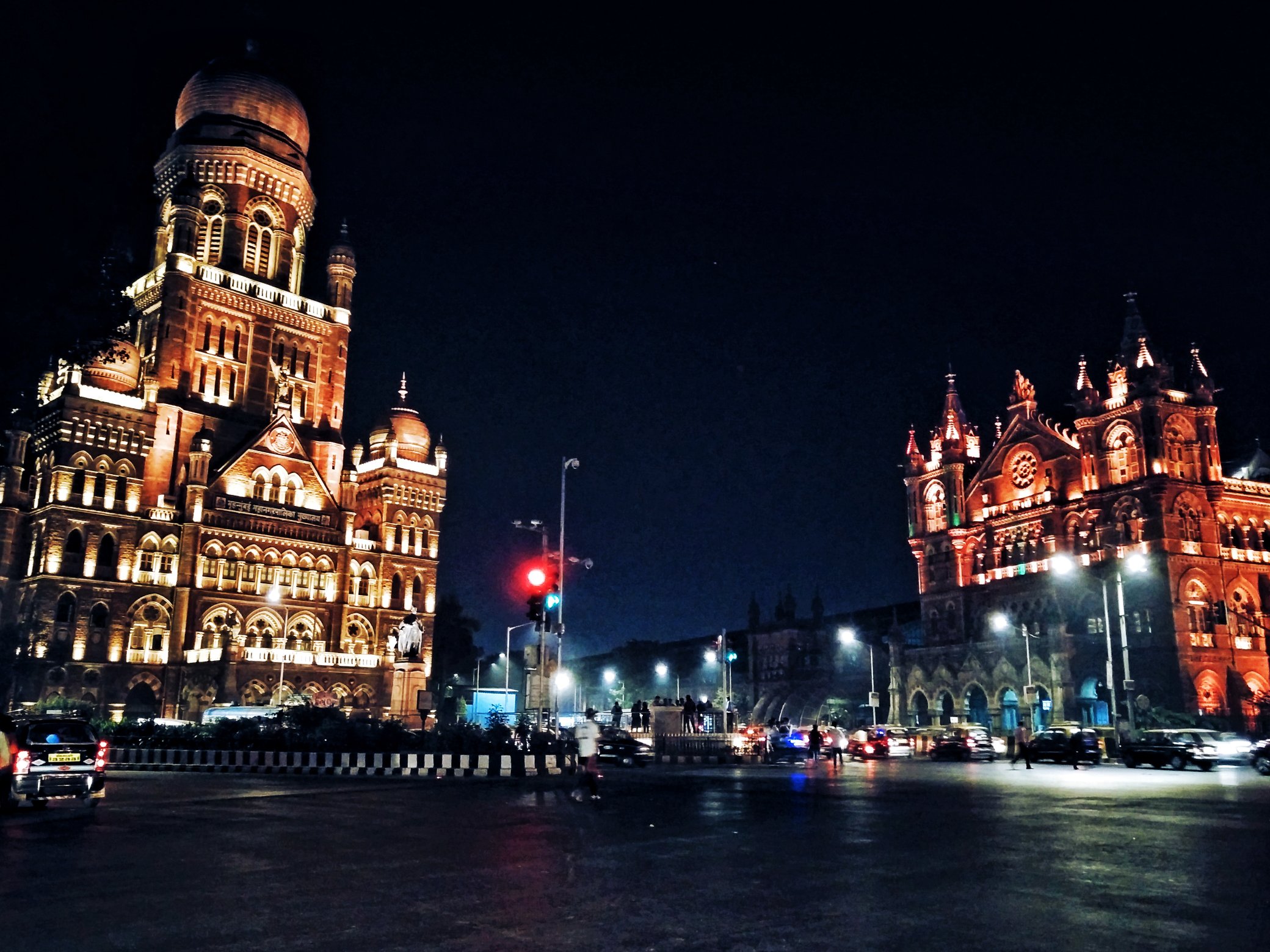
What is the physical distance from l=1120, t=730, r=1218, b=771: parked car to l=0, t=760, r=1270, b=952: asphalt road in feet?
57.8

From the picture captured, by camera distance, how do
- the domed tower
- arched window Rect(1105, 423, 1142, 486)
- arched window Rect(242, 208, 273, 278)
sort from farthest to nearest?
arched window Rect(242, 208, 273, 278), the domed tower, arched window Rect(1105, 423, 1142, 486)

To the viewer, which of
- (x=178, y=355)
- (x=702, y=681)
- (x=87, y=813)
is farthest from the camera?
(x=702, y=681)

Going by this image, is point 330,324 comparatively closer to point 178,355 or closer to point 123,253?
point 178,355

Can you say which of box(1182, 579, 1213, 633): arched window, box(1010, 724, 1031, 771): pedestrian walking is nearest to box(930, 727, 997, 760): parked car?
box(1010, 724, 1031, 771): pedestrian walking

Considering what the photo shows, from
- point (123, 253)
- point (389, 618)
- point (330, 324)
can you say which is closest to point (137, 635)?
point (389, 618)

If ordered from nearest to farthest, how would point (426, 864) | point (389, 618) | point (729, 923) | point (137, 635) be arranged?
point (729, 923) < point (426, 864) < point (137, 635) < point (389, 618)

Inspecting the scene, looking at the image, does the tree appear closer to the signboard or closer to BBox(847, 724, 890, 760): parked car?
the signboard

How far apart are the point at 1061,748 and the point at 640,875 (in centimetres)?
3340

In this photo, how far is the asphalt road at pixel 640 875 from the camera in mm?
7586

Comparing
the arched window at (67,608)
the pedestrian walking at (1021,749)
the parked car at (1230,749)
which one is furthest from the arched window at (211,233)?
the parked car at (1230,749)

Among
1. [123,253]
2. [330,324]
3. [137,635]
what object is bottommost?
[137,635]

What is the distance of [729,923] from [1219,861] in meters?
6.52

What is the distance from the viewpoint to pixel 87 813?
57.9 feet

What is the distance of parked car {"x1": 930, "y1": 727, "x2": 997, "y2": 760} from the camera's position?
45656 millimetres
